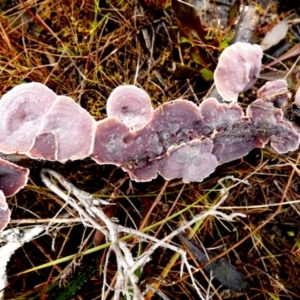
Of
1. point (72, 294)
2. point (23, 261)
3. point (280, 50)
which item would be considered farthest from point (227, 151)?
point (23, 261)

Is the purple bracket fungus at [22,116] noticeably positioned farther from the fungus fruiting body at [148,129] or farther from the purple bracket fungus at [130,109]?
the purple bracket fungus at [130,109]

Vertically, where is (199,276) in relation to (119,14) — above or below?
below

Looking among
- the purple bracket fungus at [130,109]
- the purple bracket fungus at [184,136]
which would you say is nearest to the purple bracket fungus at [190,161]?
the purple bracket fungus at [184,136]

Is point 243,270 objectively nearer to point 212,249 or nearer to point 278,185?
point 212,249

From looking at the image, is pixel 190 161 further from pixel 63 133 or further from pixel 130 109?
pixel 63 133

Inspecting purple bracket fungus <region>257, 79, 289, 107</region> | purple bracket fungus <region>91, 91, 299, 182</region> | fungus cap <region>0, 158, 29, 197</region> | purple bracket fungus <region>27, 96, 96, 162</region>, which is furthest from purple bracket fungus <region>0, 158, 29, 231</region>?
purple bracket fungus <region>257, 79, 289, 107</region>

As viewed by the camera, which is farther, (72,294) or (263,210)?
(263,210)
